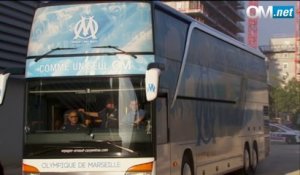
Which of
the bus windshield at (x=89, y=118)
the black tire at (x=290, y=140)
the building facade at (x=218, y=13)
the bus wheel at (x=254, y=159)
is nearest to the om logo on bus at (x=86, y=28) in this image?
the bus windshield at (x=89, y=118)

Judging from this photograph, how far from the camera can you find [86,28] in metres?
10.0

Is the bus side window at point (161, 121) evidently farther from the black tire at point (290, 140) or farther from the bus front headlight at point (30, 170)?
the black tire at point (290, 140)

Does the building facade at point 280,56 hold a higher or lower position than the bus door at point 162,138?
higher

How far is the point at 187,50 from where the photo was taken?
12.2m

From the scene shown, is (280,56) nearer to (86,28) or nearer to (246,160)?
(246,160)

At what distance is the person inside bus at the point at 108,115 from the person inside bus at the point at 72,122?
0.70 feet

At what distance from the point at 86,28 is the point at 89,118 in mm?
1473

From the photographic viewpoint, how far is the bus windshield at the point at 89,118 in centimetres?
945

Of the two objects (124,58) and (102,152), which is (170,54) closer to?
(124,58)

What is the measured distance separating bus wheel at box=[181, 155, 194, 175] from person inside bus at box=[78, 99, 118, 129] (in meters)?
2.55

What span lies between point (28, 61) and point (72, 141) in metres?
1.59

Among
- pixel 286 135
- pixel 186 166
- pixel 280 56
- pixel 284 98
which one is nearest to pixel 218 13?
pixel 280 56

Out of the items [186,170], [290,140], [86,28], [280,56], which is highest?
[280,56]

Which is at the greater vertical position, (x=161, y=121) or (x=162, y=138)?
(x=161, y=121)
